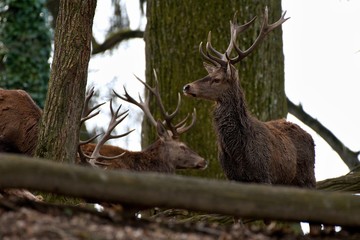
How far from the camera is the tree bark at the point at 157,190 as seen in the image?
247 inches

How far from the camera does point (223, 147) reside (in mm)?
10875

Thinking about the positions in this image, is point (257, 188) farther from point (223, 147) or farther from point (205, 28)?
point (205, 28)

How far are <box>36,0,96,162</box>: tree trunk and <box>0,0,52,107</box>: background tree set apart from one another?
801cm

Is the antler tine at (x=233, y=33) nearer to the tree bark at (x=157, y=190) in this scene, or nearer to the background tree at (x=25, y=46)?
the tree bark at (x=157, y=190)

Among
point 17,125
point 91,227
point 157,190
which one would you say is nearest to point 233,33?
point 17,125

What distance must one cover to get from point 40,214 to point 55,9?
48.7ft

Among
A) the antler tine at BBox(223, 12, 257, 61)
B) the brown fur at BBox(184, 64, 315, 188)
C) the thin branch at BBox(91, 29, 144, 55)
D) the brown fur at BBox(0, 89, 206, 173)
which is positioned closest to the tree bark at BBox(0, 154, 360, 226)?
the brown fur at BBox(184, 64, 315, 188)

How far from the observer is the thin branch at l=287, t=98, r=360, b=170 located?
58.3 feet

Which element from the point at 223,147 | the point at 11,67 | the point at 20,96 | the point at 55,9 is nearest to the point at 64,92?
the point at 223,147

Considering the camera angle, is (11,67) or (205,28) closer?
(205,28)

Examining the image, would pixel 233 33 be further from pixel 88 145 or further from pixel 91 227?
pixel 91 227

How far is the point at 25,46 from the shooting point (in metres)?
18.6

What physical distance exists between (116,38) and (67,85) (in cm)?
1025

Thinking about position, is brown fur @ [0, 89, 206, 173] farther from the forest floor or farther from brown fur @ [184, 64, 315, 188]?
the forest floor
